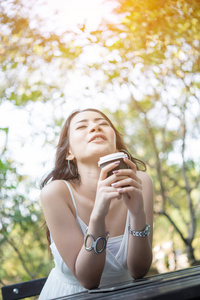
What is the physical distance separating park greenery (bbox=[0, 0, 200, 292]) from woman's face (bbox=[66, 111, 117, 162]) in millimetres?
1460

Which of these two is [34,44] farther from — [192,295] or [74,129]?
[192,295]

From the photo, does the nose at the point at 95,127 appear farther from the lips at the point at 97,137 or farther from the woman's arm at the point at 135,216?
the woman's arm at the point at 135,216

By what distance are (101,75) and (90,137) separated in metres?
2.64

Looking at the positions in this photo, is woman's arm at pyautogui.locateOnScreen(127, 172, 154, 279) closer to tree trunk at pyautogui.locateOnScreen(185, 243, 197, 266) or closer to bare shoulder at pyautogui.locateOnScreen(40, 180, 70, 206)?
bare shoulder at pyautogui.locateOnScreen(40, 180, 70, 206)

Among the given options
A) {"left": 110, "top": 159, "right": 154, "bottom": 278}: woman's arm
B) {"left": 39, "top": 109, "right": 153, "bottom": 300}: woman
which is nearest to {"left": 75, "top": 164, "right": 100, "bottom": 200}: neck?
{"left": 39, "top": 109, "right": 153, "bottom": 300}: woman

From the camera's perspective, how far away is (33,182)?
366 cm

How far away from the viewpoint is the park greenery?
338 centimetres

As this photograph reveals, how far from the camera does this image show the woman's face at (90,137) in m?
1.65

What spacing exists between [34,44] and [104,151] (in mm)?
2687

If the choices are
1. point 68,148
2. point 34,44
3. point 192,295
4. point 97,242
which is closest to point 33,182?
point 34,44

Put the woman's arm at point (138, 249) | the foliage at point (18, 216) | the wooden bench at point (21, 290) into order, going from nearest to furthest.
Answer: the woman's arm at point (138, 249)
the wooden bench at point (21, 290)
the foliage at point (18, 216)

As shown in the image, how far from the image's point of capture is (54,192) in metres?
1.65

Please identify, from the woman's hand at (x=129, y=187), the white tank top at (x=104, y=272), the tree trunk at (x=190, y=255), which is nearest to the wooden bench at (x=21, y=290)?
the white tank top at (x=104, y=272)

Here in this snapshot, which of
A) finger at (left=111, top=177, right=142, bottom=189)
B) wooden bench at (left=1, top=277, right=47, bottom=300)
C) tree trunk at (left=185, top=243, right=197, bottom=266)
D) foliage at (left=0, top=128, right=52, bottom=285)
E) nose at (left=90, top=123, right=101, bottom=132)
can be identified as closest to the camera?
finger at (left=111, top=177, right=142, bottom=189)
